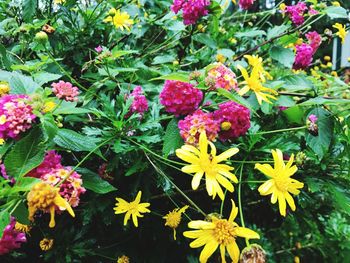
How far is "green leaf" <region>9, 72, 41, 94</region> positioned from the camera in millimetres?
720

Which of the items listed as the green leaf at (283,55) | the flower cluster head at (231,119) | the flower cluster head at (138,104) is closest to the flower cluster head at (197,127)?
the flower cluster head at (231,119)

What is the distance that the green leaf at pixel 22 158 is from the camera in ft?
2.06

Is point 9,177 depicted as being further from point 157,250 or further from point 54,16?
point 54,16

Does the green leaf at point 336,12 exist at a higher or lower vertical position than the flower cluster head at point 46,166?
lower

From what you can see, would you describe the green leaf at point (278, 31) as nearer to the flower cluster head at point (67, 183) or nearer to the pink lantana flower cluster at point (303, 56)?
the pink lantana flower cluster at point (303, 56)

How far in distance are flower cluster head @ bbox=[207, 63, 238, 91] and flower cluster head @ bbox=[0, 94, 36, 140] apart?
1.07ft

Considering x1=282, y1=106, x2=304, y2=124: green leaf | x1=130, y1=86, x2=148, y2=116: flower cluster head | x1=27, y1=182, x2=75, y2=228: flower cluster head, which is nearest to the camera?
x1=27, y1=182, x2=75, y2=228: flower cluster head

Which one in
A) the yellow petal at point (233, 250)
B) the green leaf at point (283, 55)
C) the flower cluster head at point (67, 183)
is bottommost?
the green leaf at point (283, 55)

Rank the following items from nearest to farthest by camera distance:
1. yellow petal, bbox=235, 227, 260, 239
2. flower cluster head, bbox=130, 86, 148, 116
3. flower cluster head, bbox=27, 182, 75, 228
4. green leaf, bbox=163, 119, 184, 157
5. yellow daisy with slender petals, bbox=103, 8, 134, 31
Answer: flower cluster head, bbox=27, 182, 75, 228 < yellow petal, bbox=235, 227, 260, 239 < green leaf, bbox=163, 119, 184, 157 < flower cluster head, bbox=130, 86, 148, 116 < yellow daisy with slender petals, bbox=103, 8, 134, 31

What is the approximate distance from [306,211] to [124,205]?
0.62 meters

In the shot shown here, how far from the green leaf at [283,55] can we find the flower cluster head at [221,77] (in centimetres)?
44

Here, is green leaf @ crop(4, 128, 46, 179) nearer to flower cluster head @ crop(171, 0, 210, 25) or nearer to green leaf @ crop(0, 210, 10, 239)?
green leaf @ crop(0, 210, 10, 239)

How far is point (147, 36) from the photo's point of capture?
4.85 ft

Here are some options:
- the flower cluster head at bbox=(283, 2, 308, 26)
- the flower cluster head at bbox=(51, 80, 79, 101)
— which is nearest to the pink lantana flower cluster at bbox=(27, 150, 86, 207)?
the flower cluster head at bbox=(51, 80, 79, 101)
